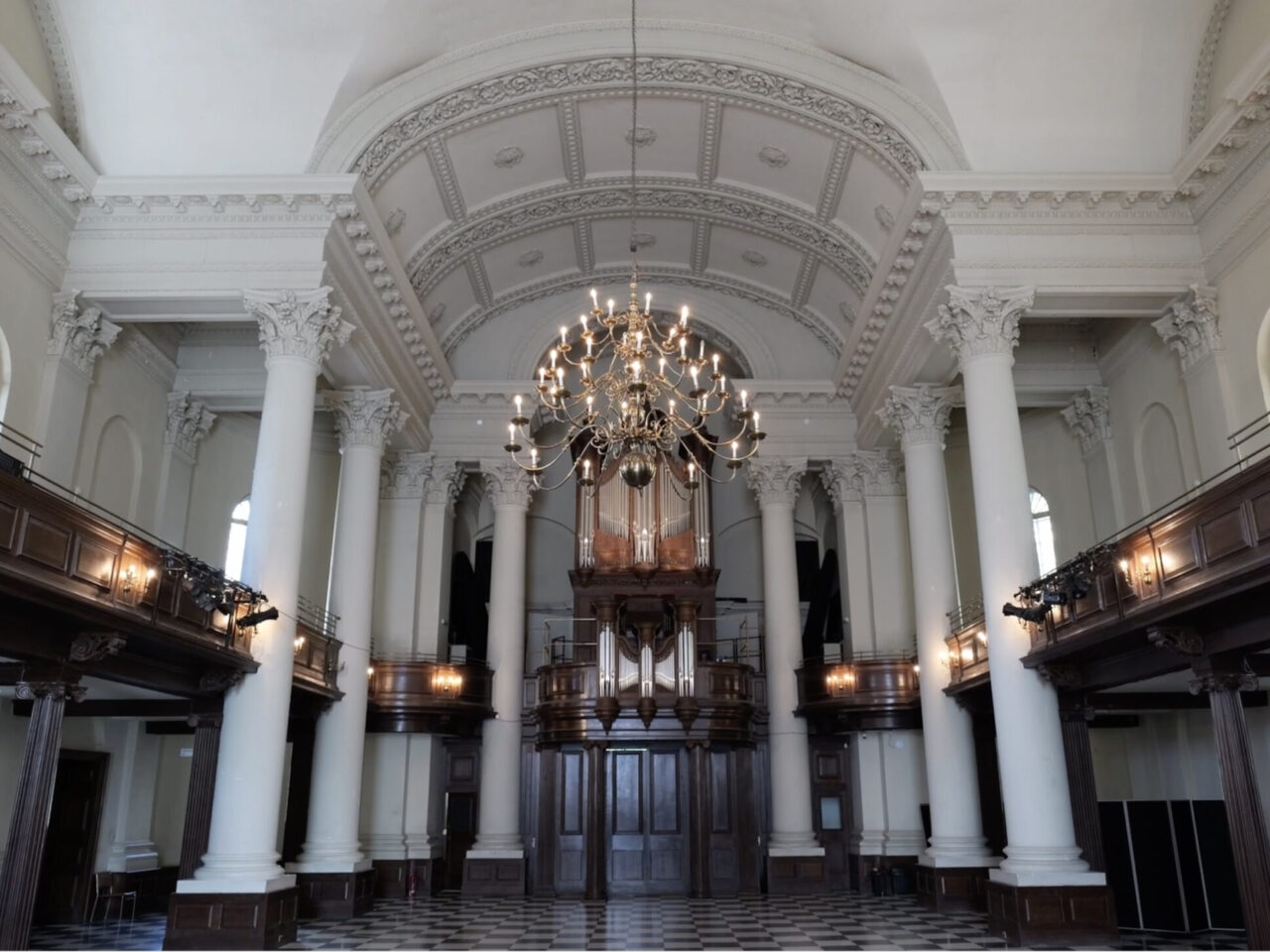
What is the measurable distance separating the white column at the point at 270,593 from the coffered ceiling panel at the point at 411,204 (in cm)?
256

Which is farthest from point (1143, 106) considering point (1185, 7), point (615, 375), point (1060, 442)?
point (615, 375)

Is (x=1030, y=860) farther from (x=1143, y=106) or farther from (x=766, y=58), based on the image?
(x=766, y=58)

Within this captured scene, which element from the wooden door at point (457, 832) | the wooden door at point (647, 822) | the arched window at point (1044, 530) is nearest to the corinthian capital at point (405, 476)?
the wooden door at point (457, 832)

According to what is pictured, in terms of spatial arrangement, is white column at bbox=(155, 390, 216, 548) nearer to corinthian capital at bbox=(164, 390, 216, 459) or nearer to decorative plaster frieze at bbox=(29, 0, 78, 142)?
corinthian capital at bbox=(164, 390, 216, 459)

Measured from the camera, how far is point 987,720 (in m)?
15.9

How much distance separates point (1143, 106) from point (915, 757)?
10901 mm

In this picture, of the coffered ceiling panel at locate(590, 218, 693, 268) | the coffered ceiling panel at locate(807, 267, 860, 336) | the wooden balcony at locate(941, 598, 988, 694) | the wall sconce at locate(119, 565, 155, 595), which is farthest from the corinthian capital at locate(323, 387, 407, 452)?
the wooden balcony at locate(941, 598, 988, 694)

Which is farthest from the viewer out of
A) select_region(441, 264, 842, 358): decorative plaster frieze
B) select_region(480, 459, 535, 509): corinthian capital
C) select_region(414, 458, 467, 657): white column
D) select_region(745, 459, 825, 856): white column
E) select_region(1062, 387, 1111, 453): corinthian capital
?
select_region(441, 264, 842, 358): decorative plaster frieze

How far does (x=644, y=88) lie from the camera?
599 inches

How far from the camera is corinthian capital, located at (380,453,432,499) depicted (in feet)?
63.1

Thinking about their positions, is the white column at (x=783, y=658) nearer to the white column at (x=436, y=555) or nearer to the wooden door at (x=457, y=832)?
the wooden door at (x=457, y=832)

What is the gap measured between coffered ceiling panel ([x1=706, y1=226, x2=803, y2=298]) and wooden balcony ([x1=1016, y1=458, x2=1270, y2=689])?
376 inches

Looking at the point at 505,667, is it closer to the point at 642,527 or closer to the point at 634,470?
the point at 642,527

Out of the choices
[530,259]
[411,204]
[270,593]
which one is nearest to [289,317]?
[270,593]
